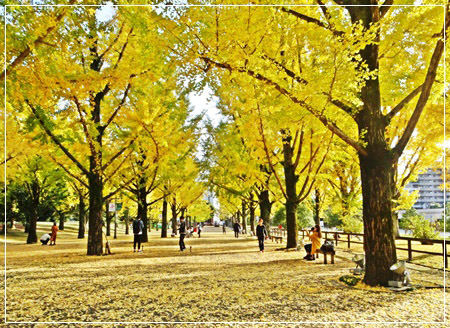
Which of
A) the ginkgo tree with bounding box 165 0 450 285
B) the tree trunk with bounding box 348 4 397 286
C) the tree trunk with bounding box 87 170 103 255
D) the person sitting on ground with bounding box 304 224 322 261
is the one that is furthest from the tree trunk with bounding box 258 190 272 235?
the tree trunk with bounding box 348 4 397 286

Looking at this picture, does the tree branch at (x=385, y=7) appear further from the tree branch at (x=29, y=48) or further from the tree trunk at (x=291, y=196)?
the tree trunk at (x=291, y=196)

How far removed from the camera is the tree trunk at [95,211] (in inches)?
540

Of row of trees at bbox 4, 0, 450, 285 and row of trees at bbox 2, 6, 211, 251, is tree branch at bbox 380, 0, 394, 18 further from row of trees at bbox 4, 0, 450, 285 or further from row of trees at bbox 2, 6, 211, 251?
row of trees at bbox 2, 6, 211, 251

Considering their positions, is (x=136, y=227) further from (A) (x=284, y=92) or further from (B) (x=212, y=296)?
(A) (x=284, y=92)

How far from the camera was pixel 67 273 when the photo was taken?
9.35 meters

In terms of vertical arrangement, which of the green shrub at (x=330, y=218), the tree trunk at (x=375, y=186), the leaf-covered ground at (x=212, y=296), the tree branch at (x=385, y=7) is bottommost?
the green shrub at (x=330, y=218)

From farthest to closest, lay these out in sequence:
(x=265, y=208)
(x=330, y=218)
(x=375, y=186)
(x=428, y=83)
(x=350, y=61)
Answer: (x=330, y=218)
(x=265, y=208)
(x=375, y=186)
(x=350, y=61)
(x=428, y=83)

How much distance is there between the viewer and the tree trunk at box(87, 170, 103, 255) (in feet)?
45.0

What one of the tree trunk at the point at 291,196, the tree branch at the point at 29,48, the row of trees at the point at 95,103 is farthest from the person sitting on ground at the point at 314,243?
the tree branch at the point at 29,48

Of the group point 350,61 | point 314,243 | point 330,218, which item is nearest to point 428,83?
point 350,61

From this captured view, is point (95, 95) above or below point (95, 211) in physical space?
above

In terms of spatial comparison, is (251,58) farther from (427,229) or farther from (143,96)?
(427,229)

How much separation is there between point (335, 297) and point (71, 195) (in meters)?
30.6

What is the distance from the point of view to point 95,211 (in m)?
13.7
